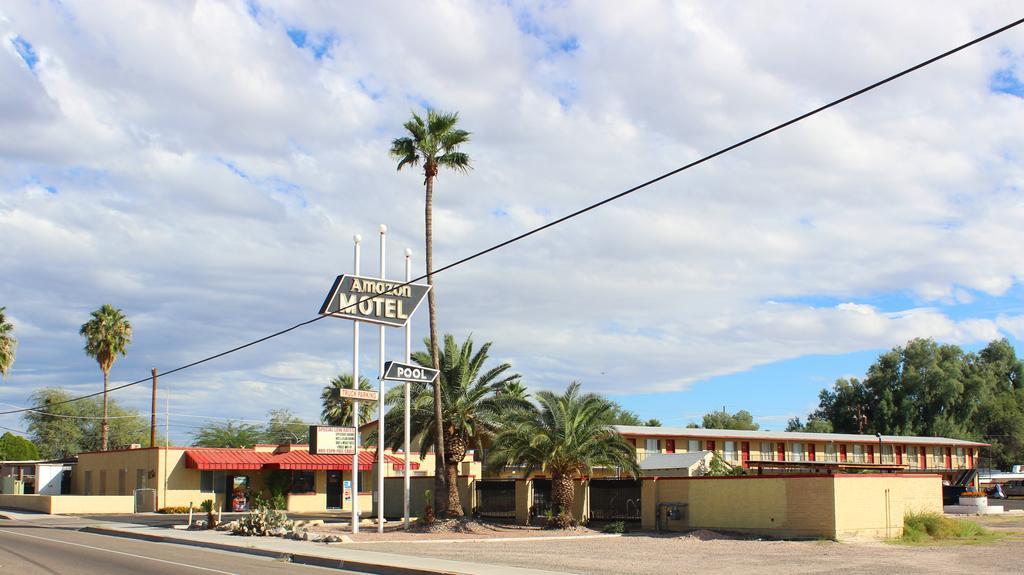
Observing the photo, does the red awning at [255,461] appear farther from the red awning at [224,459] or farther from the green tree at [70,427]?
the green tree at [70,427]

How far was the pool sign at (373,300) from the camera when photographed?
32781 mm

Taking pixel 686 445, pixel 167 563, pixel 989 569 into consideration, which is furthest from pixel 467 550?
pixel 686 445

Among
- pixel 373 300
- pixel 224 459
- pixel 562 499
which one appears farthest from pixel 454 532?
pixel 224 459

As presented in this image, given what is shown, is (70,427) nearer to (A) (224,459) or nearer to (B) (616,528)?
(A) (224,459)

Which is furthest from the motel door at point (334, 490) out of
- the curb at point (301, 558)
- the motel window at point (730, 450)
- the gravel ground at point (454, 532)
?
the motel window at point (730, 450)

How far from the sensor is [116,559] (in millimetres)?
22406

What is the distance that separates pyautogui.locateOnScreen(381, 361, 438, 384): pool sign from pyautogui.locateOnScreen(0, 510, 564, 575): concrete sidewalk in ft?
21.0

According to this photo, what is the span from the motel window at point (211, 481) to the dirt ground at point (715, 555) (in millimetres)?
25707

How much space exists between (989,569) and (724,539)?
1098 cm

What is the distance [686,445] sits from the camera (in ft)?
224

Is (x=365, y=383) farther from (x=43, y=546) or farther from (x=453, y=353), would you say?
(x=43, y=546)

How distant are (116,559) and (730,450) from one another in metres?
56.5

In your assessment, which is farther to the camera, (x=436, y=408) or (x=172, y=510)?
(x=172, y=510)

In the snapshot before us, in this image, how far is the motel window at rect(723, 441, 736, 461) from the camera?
234 feet
